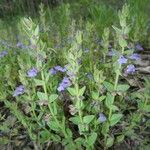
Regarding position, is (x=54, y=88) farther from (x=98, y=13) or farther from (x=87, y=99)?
(x=98, y=13)

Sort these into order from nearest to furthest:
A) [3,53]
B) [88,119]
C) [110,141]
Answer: [88,119] → [110,141] → [3,53]

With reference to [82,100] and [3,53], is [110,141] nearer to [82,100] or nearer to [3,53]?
[82,100]

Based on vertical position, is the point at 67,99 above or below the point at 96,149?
above

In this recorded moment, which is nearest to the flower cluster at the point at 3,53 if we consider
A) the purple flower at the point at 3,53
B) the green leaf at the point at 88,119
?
the purple flower at the point at 3,53

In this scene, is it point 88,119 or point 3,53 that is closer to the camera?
point 88,119

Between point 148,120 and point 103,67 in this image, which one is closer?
point 148,120

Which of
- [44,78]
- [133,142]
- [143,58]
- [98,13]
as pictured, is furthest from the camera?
[98,13]

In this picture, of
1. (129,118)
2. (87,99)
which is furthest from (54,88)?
(129,118)

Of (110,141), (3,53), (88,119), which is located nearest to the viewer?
(88,119)

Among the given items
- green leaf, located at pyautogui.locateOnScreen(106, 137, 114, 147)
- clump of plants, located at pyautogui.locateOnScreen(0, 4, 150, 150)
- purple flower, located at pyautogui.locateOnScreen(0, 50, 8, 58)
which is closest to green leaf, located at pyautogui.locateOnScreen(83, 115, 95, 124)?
clump of plants, located at pyautogui.locateOnScreen(0, 4, 150, 150)

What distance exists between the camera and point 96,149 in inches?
81.4

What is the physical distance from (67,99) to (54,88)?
0.68 ft

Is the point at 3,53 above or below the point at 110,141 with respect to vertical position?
above

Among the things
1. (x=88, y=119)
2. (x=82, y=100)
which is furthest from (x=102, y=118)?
(x=82, y=100)
